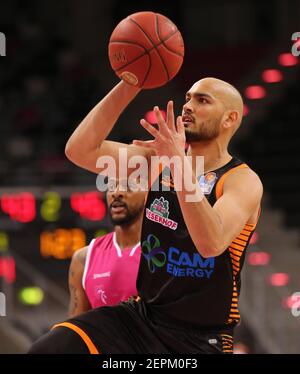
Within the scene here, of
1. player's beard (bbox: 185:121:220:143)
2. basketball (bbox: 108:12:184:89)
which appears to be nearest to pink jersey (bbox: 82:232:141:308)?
player's beard (bbox: 185:121:220:143)

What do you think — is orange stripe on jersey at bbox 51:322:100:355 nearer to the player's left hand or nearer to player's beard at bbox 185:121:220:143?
the player's left hand

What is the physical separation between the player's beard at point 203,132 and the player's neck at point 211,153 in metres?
0.05

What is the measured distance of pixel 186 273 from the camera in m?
4.06

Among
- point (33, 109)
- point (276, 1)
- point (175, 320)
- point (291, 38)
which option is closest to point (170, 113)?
point (175, 320)

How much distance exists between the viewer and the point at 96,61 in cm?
1416

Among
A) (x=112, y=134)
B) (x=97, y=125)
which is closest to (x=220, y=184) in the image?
(x=97, y=125)

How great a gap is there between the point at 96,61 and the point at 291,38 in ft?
9.45

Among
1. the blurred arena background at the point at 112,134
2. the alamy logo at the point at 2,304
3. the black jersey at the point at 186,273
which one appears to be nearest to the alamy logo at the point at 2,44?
the blurred arena background at the point at 112,134

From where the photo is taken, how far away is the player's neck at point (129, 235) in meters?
5.46

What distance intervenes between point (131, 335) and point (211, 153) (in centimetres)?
88

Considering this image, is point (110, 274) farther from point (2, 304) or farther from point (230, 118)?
point (2, 304)

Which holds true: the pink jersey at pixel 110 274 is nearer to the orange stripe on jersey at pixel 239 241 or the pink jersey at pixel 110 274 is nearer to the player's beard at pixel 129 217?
the player's beard at pixel 129 217

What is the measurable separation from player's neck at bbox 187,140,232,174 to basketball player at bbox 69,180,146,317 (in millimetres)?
1102
